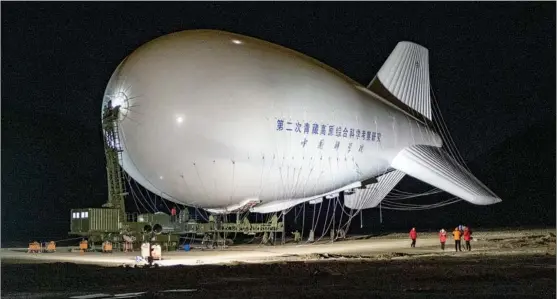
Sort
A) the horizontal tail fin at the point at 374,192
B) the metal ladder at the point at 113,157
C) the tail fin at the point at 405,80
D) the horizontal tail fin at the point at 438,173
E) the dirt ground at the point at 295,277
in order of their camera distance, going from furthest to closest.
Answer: the horizontal tail fin at the point at 374,192 < the tail fin at the point at 405,80 < the horizontal tail fin at the point at 438,173 < the metal ladder at the point at 113,157 < the dirt ground at the point at 295,277

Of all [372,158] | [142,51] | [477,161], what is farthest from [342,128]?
[477,161]

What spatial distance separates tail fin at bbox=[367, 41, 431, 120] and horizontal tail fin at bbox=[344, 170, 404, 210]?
3013mm

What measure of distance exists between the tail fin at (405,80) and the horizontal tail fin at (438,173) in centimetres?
304

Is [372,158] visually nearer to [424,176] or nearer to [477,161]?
[424,176]

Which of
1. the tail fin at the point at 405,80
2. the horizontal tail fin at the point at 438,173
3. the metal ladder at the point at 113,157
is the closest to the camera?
the metal ladder at the point at 113,157

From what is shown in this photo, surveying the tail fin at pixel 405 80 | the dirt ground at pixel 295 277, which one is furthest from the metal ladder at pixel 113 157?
the tail fin at pixel 405 80

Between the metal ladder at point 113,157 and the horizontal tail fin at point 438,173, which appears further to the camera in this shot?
the horizontal tail fin at point 438,173

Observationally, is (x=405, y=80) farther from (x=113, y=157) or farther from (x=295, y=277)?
(x=295, y=277)

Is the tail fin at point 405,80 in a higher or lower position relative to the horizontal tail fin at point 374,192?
higher

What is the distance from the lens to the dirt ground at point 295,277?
44.2ft

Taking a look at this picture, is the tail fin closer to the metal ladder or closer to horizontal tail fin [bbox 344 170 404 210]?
horizontal tail fin [bbox 344 170 404 210]

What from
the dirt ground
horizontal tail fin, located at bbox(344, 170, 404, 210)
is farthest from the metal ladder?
horizontal tail fin, located at bbox(344, 170, 404, 210)

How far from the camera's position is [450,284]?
14461 millimetres

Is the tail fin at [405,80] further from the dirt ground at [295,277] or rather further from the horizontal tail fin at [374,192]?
the dirt ground at [295,277]
